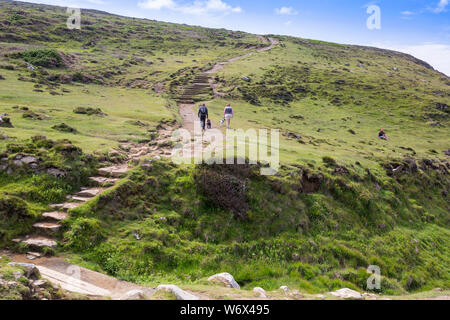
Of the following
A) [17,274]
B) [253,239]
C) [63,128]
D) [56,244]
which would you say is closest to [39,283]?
[17,274]

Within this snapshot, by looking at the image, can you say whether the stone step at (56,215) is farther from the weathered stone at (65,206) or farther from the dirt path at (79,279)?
the dirt path at (79,279)

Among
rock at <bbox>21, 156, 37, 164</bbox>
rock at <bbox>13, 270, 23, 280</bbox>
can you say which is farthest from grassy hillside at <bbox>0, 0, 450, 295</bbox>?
rock at <bbox>13, 270, 23, 280</bbox>

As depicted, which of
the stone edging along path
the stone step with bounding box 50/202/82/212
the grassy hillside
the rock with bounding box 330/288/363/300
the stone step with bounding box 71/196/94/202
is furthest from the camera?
the stone step with bounding box 71/196/94/202

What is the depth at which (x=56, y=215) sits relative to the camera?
13172 mm

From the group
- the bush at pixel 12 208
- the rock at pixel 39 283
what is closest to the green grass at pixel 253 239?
the bush at pixel 12 208

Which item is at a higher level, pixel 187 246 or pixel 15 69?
pixel 15 69

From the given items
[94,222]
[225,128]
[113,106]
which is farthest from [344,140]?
[94,222]

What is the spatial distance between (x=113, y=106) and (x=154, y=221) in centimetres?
2826

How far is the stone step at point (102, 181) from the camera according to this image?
1611cm

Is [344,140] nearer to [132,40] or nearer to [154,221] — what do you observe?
[154,221]

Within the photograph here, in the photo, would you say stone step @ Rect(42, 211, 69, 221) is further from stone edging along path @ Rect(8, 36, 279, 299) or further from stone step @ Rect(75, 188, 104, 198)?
stone step @ Rect(75, 188, 104, 198)

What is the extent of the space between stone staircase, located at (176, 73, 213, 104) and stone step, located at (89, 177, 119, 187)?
3748 cm

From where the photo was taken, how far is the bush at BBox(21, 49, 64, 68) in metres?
58.2

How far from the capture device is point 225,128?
3366 cm
